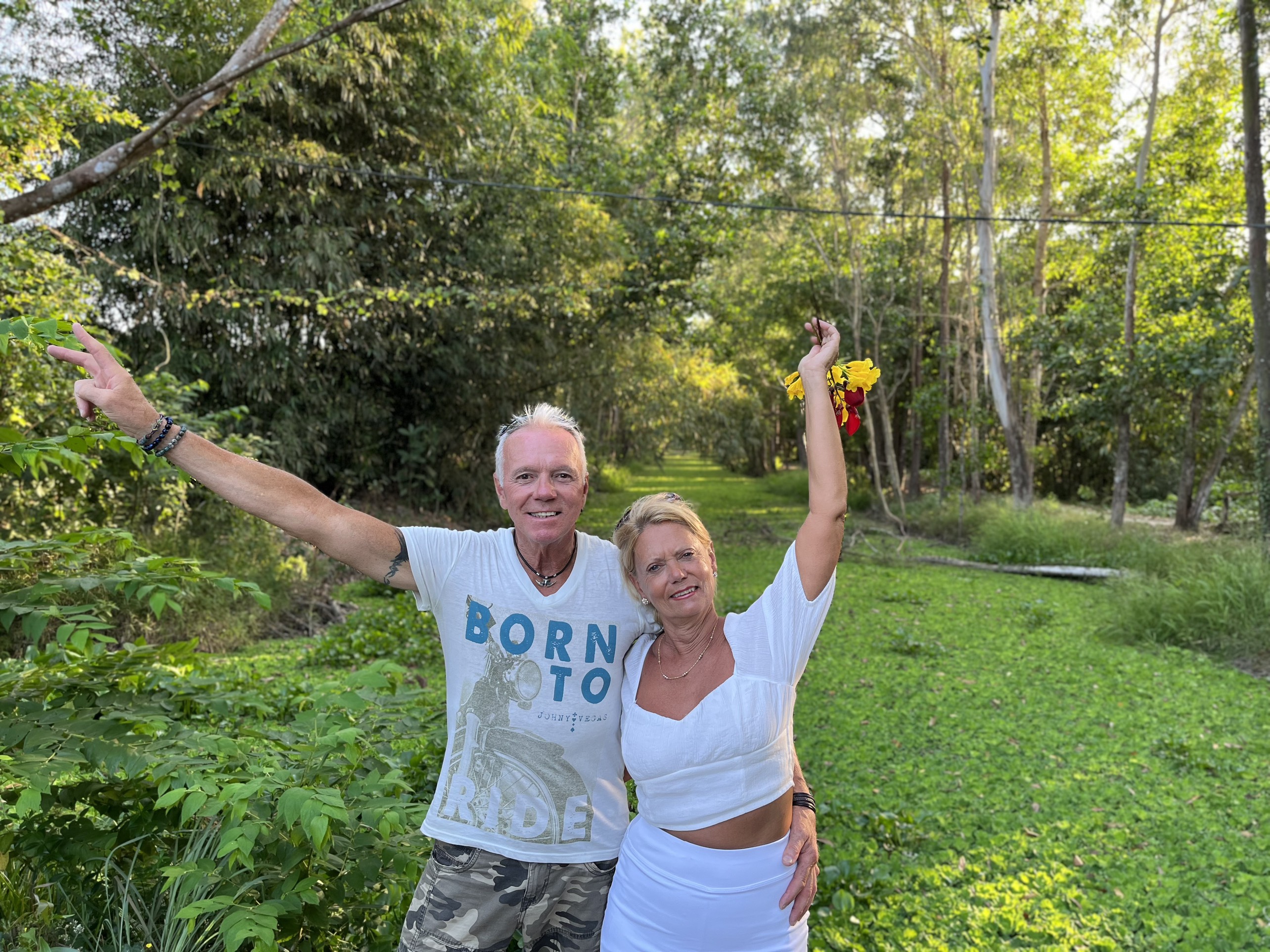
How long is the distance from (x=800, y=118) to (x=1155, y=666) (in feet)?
41.3

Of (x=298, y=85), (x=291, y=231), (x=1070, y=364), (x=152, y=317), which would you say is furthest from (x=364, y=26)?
(x=1070, y=364)

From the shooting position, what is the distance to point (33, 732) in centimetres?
176

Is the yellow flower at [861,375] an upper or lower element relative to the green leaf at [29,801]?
upper

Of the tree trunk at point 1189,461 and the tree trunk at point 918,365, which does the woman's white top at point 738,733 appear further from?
the tree trunk at point 918,365

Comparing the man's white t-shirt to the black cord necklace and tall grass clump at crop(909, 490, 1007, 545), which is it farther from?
tall grass clump at crop(909, 490, 1007, 545)

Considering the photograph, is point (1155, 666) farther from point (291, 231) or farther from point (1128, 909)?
point (291, 231)

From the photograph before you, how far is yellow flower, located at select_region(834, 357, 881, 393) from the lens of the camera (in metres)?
1.74

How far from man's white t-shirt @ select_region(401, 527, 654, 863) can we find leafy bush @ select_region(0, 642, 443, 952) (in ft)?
0.71

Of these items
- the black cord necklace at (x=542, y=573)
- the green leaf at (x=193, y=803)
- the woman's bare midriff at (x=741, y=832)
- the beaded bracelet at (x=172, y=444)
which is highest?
the beaded bracelet at (x=172, y=444)

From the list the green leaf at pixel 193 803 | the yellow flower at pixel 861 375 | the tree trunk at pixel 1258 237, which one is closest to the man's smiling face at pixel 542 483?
the yellow flower at pixel 861 375

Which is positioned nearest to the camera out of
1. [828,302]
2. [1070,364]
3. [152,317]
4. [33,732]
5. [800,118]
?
[33,732]

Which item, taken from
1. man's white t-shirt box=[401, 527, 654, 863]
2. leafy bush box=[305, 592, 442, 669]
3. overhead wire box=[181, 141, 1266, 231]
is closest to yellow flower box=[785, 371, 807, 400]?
man's white t-shirt box=[401, 527, 654, 863]

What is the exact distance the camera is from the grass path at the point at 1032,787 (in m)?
3.37

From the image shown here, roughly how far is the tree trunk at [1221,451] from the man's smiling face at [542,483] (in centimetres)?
1337
